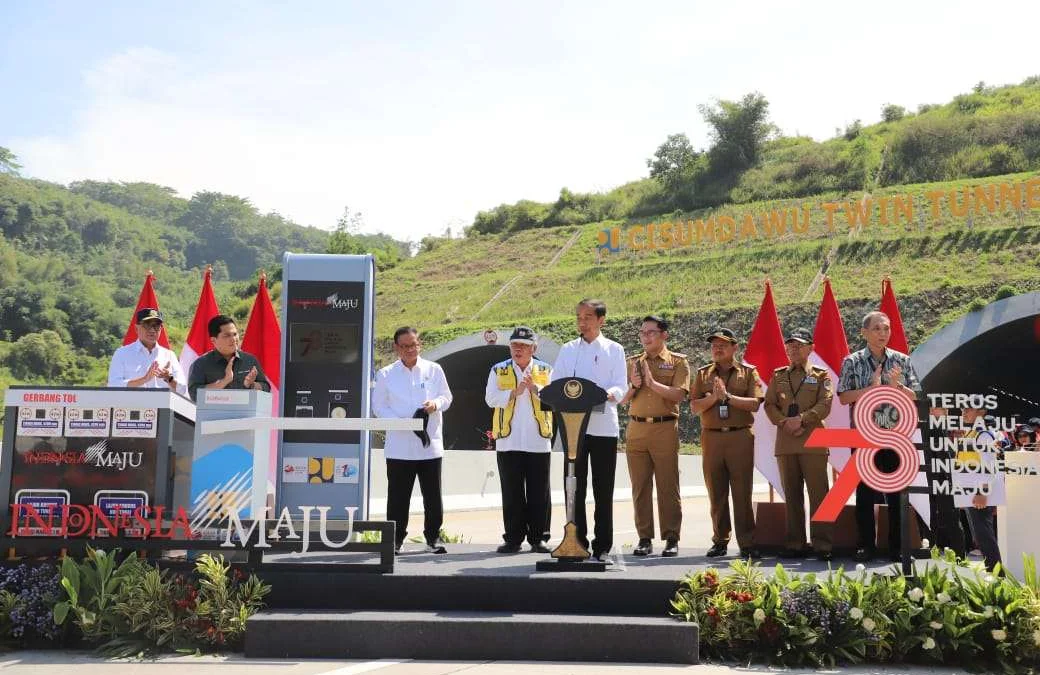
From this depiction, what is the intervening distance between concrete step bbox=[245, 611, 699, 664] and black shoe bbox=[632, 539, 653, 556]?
5.08 feet

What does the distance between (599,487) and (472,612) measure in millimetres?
1484

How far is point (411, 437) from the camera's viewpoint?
7.58 m

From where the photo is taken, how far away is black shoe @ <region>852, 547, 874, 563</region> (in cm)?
731

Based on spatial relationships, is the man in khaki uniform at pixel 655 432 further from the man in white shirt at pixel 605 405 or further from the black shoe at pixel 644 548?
the man in white shirt at pixel 605 405

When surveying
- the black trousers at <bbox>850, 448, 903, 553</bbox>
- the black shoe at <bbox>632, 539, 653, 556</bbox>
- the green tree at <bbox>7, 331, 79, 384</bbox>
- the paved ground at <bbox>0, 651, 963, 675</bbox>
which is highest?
the green tree at <bbox>7, 331, 79, 384</bbox>

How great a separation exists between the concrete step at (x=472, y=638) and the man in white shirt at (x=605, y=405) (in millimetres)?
1147

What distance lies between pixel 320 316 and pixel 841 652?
4.91 meters

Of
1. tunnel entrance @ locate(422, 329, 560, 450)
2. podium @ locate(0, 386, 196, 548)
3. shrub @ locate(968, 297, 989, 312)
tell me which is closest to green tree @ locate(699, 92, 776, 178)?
tunnel entrance @ locate(422, 329, 560, 450)

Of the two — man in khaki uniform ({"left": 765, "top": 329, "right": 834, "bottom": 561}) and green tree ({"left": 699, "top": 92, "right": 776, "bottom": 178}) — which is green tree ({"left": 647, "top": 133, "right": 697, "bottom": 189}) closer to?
green tree ({"left": 699, "top": 92, "right": 776, "bottom": 178})

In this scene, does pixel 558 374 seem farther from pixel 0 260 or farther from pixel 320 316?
pixel 0 260

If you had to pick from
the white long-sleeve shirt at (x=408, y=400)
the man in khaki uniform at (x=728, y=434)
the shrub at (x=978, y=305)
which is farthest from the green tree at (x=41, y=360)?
the man in khaki uniform at (x=728, y=434)

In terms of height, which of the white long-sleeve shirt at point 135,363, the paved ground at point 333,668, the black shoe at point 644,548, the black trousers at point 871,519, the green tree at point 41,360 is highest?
the green tree at point 41,360

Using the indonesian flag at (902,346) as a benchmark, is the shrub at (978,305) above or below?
above

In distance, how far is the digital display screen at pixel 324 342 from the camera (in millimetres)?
8398
